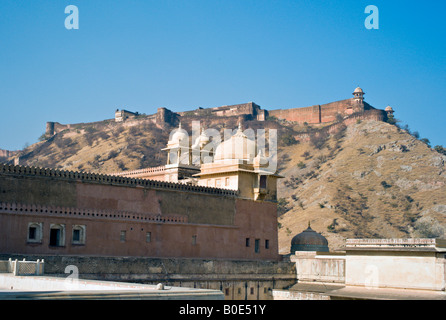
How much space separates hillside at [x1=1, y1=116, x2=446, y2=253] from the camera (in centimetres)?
6066

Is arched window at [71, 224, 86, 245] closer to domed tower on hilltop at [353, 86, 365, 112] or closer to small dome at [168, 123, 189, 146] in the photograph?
small dome at [168, 123, 189, 146]

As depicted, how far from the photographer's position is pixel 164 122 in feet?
311

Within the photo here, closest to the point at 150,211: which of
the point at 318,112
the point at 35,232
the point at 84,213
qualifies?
the point at 84,213

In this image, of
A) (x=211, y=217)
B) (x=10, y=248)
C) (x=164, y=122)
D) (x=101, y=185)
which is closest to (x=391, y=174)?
(x=164, y=122)

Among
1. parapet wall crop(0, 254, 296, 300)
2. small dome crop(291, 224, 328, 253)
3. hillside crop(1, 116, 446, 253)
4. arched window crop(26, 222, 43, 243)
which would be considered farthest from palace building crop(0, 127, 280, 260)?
hillside crop(1, 116, 446, 253)

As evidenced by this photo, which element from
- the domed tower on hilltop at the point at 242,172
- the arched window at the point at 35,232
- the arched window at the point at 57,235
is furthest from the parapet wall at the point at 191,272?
the domed tower on hilltop at the point at 242,172

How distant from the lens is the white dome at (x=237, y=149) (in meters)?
33.8

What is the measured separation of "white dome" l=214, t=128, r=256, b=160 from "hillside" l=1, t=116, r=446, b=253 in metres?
23.3

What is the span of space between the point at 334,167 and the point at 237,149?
4425cm

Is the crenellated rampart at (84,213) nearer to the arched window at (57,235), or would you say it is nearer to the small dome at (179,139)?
the arched window at (57,235)

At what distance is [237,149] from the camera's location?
33.8 m

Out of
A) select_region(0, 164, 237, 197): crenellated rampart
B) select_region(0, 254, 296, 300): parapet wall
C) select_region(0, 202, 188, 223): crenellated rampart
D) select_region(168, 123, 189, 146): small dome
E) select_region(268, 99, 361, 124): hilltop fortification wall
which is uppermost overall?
select_region(268, 99, 361, 124): hilltop fortification wall

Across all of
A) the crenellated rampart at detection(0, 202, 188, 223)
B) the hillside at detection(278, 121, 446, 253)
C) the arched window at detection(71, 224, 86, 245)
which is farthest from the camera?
the hillside at detection(278, 121, 446, 253)
